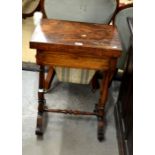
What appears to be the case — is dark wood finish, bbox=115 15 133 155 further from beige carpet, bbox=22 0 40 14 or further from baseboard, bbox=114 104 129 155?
beige carpet, bbox=22 0 40 14

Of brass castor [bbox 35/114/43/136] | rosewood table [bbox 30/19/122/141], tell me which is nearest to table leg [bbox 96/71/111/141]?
rosewood table [bbox 30/19/122/141]

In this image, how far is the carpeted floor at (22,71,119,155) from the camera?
1.45m

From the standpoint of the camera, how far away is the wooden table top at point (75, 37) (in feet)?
3.91

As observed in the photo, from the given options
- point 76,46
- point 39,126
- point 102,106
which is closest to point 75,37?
point 76,46

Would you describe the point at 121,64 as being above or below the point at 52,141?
above

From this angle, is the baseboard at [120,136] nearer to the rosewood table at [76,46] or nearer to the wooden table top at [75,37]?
the rosewood table at [76,46]

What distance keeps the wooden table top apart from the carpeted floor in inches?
23.5

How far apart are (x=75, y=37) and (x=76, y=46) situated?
103 mm

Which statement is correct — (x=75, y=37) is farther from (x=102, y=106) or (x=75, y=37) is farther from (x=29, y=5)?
(x=29, y=5)

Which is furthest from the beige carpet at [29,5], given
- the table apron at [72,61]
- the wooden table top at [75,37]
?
the table apron at [72,61]
